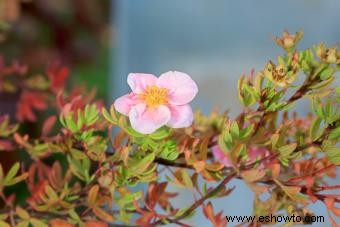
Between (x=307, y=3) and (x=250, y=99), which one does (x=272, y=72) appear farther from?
(x=307, y=3)

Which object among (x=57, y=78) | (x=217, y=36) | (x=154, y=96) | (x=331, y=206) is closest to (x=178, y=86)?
(x=154, y=96)

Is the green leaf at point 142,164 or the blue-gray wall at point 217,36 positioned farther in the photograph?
the blue-gray wall at point 217,36

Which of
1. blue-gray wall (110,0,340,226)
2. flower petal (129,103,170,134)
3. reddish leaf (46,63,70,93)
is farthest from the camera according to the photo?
blue-gray wall (110,0,340,226)

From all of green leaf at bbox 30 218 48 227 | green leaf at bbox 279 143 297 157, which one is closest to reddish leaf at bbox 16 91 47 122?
green leaf at bbox 30 218 48 227

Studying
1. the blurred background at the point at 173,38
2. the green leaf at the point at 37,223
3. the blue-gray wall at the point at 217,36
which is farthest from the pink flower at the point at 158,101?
the blue-gray wall at the point at 217,36

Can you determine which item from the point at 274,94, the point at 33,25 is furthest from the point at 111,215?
the point at 33,25

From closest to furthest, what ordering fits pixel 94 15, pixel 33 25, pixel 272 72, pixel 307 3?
pixel 272 72 < pixel 307 3 < pixel 33 25 < pixel 94 15

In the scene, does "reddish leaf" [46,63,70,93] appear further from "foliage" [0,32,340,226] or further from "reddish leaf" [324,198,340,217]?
"reddish leaf" [324,198,340,217]

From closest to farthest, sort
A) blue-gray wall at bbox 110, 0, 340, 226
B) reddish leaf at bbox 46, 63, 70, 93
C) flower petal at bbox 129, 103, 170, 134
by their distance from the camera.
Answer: flower petal at bbox 129, 103, 170, 134
reddish leaf at bbox 46, 63, 70, 93
blue-gray wall at bbox 110, 0, 340, 226

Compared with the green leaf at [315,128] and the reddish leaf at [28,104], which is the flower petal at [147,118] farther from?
the reddish leaf at [28,104]
